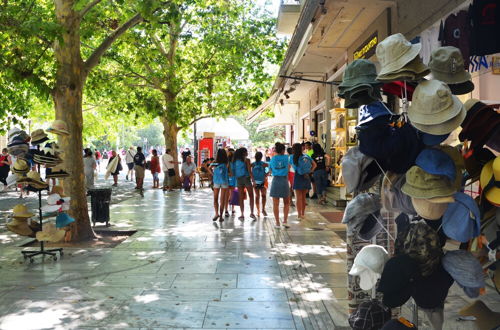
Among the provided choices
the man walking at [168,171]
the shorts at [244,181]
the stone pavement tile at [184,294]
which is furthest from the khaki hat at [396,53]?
the man walking at [168,171]

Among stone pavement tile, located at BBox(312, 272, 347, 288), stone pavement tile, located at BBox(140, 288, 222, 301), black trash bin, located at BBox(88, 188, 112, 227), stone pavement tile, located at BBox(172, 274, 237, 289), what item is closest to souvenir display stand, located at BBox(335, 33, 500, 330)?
stone pavement tile, located at BBox(140, 288, 222, 301)

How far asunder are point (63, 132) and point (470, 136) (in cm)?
706

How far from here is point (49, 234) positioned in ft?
24.4

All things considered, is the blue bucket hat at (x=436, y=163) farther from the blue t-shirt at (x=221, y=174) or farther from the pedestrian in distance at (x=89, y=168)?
the pedestrian in distance at (x=89, y=168)

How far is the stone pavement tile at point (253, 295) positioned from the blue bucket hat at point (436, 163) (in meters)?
3.13

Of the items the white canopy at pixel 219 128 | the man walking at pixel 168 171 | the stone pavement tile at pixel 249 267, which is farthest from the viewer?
the white canopy at pixel 219 128

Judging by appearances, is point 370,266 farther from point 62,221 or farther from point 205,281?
point 62,221

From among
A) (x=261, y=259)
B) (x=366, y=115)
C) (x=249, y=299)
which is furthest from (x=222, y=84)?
(x=366, y=115)

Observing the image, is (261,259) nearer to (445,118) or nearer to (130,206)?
(445,118)

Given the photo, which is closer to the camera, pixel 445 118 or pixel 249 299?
pixel 445 118

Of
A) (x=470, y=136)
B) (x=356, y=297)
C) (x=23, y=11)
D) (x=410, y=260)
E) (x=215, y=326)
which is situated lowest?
(x=215, y=326)

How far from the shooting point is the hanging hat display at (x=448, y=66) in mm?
2943

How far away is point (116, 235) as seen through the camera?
970cm

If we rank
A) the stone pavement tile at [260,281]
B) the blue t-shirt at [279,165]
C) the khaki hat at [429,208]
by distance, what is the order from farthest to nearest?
the blue t-shirt at [279,165]
the stone pavement tile at [260,281]
the khaki hat at [429,208]
